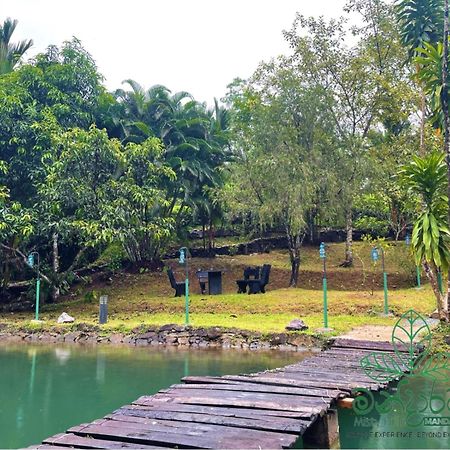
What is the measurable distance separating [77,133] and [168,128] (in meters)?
5.41

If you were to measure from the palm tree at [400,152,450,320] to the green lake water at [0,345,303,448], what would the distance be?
304 cm

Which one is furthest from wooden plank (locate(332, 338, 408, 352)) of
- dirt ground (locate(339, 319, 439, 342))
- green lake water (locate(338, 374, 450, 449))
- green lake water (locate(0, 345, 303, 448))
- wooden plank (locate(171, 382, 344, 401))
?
wooden plank (locate(171, 382, 344, 401))

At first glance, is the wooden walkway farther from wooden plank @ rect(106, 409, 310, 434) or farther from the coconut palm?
the coconut palm

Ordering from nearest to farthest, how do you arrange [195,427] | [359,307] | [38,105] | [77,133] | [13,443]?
[195,427]
[13,443]
[359,307]
[77,133]
[38,105]

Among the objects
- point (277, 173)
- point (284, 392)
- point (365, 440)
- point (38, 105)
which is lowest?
point (365, 440)

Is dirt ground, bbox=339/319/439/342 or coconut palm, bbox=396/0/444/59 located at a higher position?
coconut palm, bbox=396/0/444/59

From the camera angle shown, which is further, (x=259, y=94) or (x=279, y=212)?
(x=259, y=94)

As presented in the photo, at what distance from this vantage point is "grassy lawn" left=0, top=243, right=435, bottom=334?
11.2 m

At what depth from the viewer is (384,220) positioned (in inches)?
742

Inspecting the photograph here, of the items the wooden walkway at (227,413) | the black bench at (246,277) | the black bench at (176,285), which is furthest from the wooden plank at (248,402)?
the black bench at (246,277)

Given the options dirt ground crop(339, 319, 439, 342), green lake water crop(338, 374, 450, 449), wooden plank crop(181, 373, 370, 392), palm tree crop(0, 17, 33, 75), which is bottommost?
green lake water crop(338, 374, 450, 449)

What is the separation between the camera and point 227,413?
14.5 ft

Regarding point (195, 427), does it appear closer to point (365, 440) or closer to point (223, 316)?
point (365, 440)

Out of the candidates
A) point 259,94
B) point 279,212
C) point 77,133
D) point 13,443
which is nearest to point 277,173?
point 279,212
